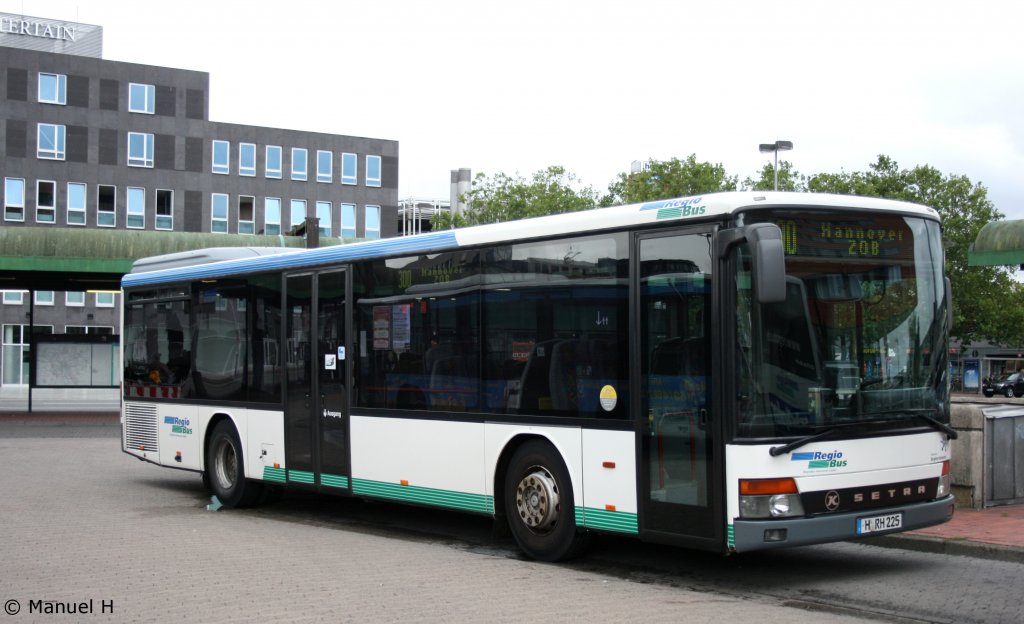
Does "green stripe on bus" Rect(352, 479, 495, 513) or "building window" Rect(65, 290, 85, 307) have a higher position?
"building window" Rect(65, 290, 85, 307)

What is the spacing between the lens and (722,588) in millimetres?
8789

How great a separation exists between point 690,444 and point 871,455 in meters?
1.37

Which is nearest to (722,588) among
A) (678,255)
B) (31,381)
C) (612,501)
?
(612,501)

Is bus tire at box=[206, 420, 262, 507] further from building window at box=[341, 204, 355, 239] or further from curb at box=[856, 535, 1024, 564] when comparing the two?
building window at box=[341, 204, 355, 239]

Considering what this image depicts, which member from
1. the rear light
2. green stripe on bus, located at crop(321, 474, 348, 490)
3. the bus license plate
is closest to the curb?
the rear light

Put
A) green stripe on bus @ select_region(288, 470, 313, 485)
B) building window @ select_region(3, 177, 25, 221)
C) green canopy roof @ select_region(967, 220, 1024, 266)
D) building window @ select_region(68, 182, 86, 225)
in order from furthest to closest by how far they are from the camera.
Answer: building window @ select_region(68, 182, 86, 225) < building window @ select_region(3, 177, 25, 221) < green canopy roof @ select_region(967, 220, 1024, 266) < green stripe on bus @ select_region(288, 470, 313, 485)

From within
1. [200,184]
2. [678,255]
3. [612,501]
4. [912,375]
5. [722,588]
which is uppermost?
[200,184]

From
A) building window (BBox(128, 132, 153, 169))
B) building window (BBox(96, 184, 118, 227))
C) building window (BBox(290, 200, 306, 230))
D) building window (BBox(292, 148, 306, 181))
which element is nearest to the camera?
building window (BBox(96, 184, 118, 227))

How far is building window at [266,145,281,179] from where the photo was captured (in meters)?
69.2

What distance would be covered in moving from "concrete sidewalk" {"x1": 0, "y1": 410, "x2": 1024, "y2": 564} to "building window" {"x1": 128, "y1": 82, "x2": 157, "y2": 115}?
2397 inches

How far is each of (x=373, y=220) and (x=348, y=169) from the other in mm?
3576

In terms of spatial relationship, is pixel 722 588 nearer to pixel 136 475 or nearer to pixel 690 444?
pixel 690 444

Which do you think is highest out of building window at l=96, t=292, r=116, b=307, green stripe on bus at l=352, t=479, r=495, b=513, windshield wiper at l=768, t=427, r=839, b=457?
building window at l=96, t=292, r=116, b=307

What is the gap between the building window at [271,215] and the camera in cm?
6906
